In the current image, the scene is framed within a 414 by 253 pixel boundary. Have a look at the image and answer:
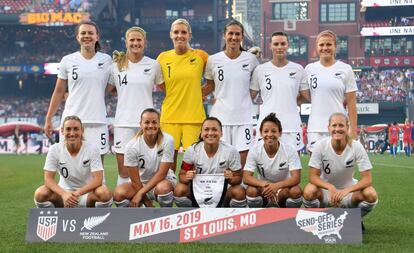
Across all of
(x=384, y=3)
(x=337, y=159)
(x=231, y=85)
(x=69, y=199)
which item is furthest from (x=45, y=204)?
(x=384, y=3)

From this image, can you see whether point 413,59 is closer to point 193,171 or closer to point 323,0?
point 323,0

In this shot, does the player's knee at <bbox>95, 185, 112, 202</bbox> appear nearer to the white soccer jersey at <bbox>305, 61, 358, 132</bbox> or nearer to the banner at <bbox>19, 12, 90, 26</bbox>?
the white soccer jersey at <bbox>305, 61, 358, 132</bbox>

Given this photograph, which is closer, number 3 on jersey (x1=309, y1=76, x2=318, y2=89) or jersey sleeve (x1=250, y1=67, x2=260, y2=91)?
number 3 on jersey (x1=309, y1=76, x2=318, y2=89)

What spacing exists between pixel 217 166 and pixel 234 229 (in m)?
0.90

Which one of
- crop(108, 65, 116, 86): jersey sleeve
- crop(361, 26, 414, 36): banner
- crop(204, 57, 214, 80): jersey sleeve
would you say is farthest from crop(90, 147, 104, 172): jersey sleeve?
crop(361, 26, 414, 36): banner

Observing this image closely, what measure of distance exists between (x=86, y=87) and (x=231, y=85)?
1.56 m

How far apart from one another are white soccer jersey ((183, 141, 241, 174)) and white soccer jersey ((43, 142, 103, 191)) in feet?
3.06

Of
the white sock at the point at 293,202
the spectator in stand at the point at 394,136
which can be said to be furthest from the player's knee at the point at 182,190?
the spectator in stand at the point at 394,136

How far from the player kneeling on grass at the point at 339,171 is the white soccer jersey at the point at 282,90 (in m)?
0.74

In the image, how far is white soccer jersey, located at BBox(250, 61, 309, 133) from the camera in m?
7.34

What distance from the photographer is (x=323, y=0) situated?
55969 mm

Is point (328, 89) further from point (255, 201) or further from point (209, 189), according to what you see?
point (209, 189)

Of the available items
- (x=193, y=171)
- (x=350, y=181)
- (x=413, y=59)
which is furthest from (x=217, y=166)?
(x=413, y=59)

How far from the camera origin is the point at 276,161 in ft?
22.1
